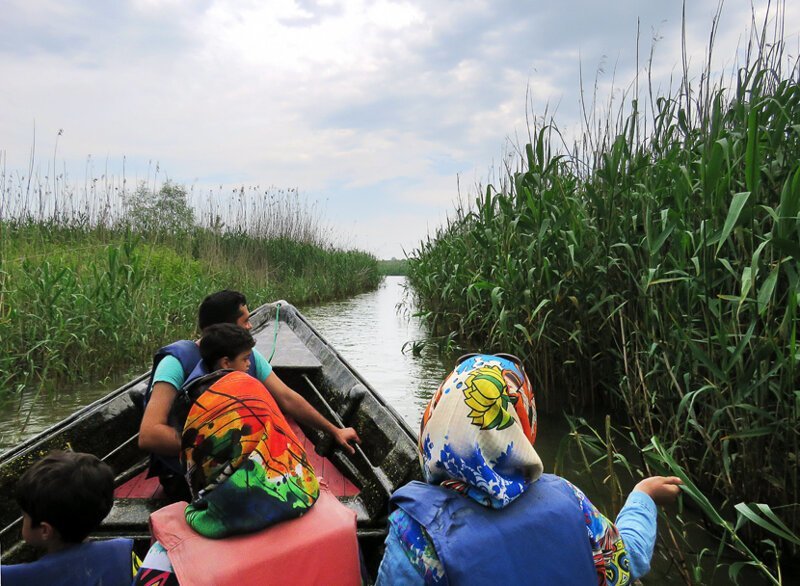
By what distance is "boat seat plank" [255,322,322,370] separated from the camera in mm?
3452

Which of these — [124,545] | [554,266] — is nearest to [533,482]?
[124,545]

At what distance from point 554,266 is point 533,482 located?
9.15 ft

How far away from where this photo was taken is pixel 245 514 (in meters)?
1.36

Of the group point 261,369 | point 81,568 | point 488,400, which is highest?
point 488,400

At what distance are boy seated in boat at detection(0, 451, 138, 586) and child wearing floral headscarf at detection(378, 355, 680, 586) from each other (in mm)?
612

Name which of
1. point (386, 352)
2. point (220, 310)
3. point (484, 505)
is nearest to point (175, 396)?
point (220, 310)

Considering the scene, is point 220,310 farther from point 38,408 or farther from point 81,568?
point 38,408

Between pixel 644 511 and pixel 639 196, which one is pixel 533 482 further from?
pixel 639 196

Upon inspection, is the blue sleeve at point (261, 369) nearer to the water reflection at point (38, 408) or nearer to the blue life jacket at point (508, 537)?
the blue life jacket at point (508, 537)

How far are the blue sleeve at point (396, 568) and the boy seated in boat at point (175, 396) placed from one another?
1.01 meters

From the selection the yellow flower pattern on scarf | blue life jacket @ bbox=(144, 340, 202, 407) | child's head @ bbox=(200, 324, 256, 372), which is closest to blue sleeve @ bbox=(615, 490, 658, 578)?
the yellow flower pattern on scarf

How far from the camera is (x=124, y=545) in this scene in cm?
129

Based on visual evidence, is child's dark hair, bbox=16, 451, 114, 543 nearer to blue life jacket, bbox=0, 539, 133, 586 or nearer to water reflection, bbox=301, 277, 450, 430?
blue life jacket, bbox=0, 539, 133, 586

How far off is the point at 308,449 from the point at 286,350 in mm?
1043
